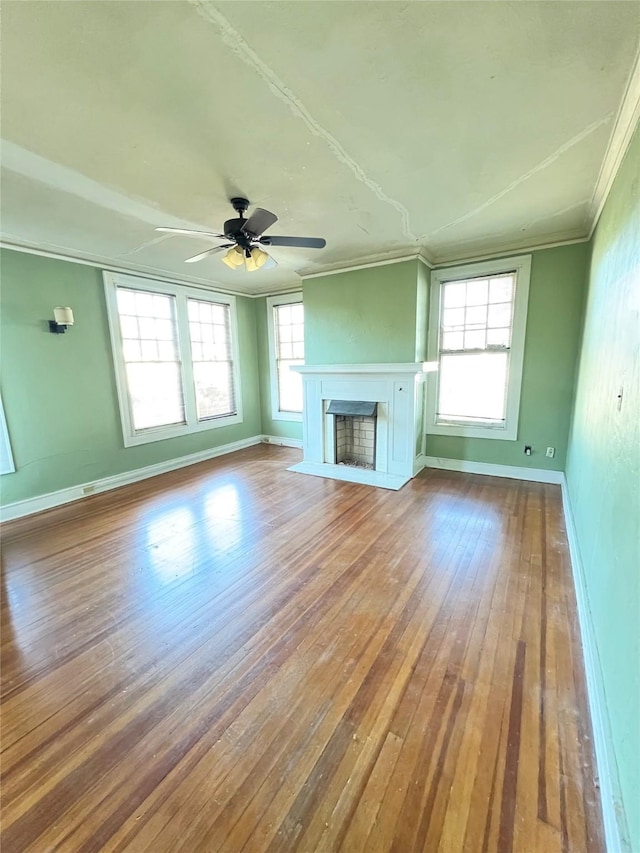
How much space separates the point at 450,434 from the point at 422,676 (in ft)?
10.8

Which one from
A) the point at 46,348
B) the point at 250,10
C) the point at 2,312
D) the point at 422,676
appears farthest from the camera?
the point at 46,348

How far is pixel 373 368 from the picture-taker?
419cm

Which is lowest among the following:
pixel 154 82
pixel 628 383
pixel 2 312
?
pixel 628 383

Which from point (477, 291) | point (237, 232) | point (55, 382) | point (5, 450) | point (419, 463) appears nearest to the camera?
point (237, 232)

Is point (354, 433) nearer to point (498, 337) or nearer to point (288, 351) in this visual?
point (288, 351)

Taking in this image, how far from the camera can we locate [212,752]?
1333 millimetres

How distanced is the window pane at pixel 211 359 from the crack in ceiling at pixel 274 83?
11.5ft

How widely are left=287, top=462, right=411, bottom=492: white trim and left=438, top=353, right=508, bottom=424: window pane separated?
3.65 feet

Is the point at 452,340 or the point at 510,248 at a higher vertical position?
the point at 510,248

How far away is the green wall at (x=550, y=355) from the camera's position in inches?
141

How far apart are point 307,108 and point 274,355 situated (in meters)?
4.36

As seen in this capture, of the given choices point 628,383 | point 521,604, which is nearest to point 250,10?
point 628,383

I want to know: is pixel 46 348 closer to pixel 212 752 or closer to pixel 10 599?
pixel 10 599

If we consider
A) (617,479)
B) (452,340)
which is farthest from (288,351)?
(617,479)
